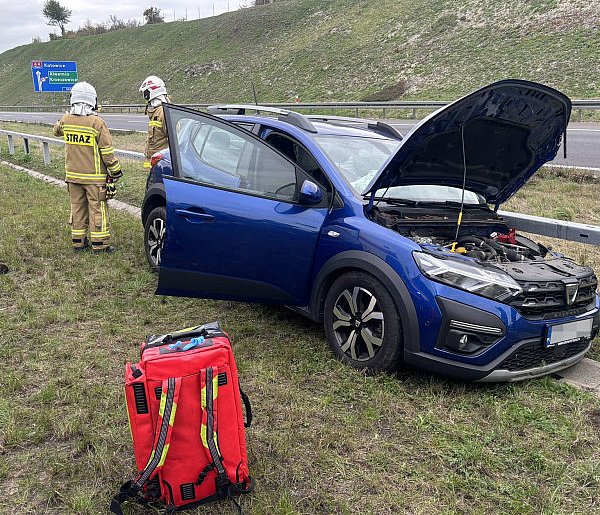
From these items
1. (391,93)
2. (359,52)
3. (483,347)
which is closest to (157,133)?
(483,347)

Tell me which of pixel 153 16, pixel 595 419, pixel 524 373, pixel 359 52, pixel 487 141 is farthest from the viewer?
pixel 153 16

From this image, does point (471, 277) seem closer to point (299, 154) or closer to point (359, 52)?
point (299, 154)

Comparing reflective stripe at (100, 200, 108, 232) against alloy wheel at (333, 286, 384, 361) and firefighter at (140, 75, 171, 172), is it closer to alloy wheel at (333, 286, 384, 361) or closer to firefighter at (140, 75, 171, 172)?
firefighter at (140, 75, 171, 172)

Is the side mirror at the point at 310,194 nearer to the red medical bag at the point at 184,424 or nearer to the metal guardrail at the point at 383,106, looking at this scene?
the red medical bag at the point at 184,424

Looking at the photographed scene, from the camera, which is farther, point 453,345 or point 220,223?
point 220,223

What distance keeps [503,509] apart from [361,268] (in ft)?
5.23

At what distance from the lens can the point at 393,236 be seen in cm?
357

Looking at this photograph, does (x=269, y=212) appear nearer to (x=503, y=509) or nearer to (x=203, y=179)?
(x=203, y=179)

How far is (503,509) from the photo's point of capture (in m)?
2.48

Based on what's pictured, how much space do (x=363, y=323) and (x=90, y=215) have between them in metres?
4.01

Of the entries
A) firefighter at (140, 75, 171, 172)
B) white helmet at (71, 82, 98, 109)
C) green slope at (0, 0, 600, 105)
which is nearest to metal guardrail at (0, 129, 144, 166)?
firefighter at (140, 75, 171, 172)

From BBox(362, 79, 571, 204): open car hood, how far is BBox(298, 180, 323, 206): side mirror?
1.02ft

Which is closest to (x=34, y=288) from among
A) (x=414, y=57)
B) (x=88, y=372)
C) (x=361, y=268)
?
(x=88, y=372)

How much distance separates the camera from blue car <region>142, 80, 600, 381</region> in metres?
3.29
